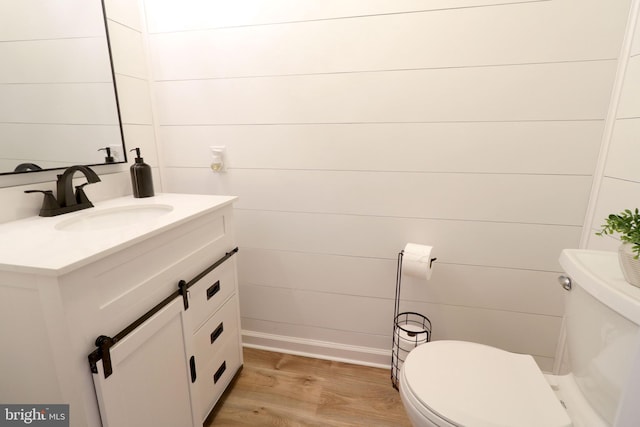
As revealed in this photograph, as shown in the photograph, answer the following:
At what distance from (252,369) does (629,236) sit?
5.48 feet

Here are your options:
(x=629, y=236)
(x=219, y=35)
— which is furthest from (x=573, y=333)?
(x=219, y=35)

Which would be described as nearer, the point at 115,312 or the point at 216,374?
the point at 115,312

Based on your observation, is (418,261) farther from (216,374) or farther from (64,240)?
(64,240)

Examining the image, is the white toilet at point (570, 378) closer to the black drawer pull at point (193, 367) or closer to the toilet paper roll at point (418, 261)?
the toilet paper roll at point (418, 261)

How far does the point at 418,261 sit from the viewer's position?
1417 millimetres

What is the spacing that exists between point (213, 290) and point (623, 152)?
1.68 metres

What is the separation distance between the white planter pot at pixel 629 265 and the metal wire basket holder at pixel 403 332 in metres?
0.77

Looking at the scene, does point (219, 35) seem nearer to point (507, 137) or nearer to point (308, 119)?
point (308, 119)

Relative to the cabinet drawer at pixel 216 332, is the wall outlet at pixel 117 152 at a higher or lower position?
higher

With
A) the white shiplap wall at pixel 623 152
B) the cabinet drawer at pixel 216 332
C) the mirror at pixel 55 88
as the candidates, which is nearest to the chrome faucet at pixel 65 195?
the mirror at pixel 55 88

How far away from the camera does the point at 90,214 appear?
120 centimetres

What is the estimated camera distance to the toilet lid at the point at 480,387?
2.85 ft

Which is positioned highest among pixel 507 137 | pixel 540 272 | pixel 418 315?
pixel 507 137

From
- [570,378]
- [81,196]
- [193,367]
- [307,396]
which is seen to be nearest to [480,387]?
[570,378]
